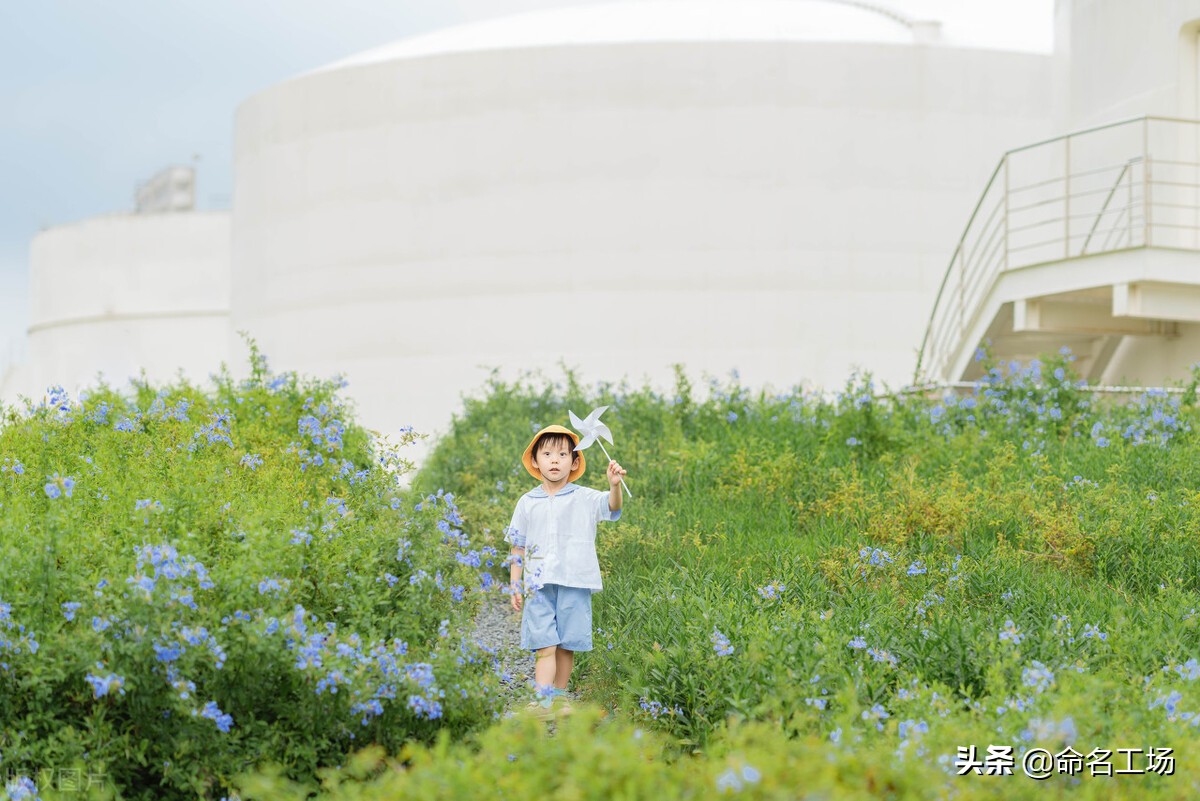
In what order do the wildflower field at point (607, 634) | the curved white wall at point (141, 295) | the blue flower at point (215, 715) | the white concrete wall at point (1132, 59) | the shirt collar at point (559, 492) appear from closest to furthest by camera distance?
the wildflower field at point (607, 634)
the blue flower at point (215, 715)
the shirt collar at point (559, 492)
the white concrete wall at point (1132, 59)
the curved white wall at point (141, 295)

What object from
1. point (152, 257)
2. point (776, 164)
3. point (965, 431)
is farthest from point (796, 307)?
point (152, 257)

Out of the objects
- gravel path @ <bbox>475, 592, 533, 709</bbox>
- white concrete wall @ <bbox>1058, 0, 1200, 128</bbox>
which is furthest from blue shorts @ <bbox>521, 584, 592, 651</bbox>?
white concrete wall @ <bbox>1058, 0, 1200, 128</bbox>

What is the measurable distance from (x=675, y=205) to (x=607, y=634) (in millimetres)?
13206

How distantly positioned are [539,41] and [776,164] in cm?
422

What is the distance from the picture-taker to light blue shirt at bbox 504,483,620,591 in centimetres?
599

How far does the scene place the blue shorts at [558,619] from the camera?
19.5ft

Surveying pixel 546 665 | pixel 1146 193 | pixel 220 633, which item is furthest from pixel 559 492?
pixel 1146 193

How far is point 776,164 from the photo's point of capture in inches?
756

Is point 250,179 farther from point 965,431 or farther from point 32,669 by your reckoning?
point 32,669

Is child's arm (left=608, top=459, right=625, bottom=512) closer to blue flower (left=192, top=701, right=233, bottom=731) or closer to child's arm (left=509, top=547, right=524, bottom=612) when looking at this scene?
child's arm (left=509, top=547, right=524, bottom=612)

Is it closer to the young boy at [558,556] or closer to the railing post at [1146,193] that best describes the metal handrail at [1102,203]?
the railing post at [1146,193]

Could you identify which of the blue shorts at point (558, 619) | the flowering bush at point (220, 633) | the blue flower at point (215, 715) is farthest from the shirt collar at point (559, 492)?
the blue flower at point (215, 715)

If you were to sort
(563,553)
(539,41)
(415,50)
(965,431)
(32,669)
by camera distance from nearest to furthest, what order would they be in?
(32,669) → (563,553) → (965,431) → (539,41) → (415,50)

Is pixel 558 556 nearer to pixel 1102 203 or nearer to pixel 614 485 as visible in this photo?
pixel 614 485
